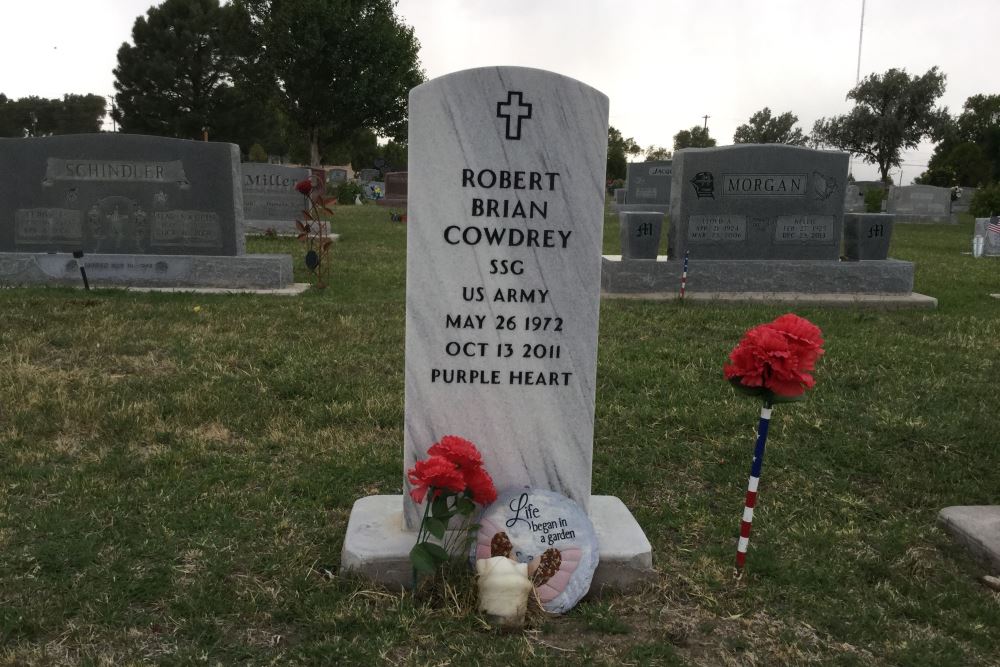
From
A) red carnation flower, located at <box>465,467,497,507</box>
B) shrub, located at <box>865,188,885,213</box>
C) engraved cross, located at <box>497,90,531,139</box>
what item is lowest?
red carnation flower, located at <box>465,467,497,507</box>

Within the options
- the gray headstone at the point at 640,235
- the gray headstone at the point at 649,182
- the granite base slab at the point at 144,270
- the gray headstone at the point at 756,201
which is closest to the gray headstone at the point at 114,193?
the granite base slab at the point at 144,270

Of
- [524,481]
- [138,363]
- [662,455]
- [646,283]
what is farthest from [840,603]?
[646,283]

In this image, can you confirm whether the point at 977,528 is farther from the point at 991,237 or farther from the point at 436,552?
the point at 991,237

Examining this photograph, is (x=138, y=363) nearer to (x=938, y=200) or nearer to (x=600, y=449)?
(x=600, y=449)

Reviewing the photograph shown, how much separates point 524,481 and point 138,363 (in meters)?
3.86

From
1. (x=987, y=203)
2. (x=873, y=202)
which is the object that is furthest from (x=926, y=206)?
(x=987, y=203)

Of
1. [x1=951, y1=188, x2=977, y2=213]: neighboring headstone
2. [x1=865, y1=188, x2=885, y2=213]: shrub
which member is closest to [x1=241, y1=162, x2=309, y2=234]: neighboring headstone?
[x1=865, y1=188, x2=885, y2=213]: shrub

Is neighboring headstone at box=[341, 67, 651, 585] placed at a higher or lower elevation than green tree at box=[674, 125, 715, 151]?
lower

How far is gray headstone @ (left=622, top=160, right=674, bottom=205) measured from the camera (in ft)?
80.8

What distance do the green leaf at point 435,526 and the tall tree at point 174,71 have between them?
53.2 metres

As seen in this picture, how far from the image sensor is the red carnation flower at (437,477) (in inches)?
110

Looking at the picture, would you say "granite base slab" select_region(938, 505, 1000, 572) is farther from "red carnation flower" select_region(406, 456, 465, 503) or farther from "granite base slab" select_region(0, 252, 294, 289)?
"granite base slab" select_region(0, 252, 294, 289)

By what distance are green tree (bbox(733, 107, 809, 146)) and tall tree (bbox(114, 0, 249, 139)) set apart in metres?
42.8

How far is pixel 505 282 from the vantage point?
3100 millimetres
